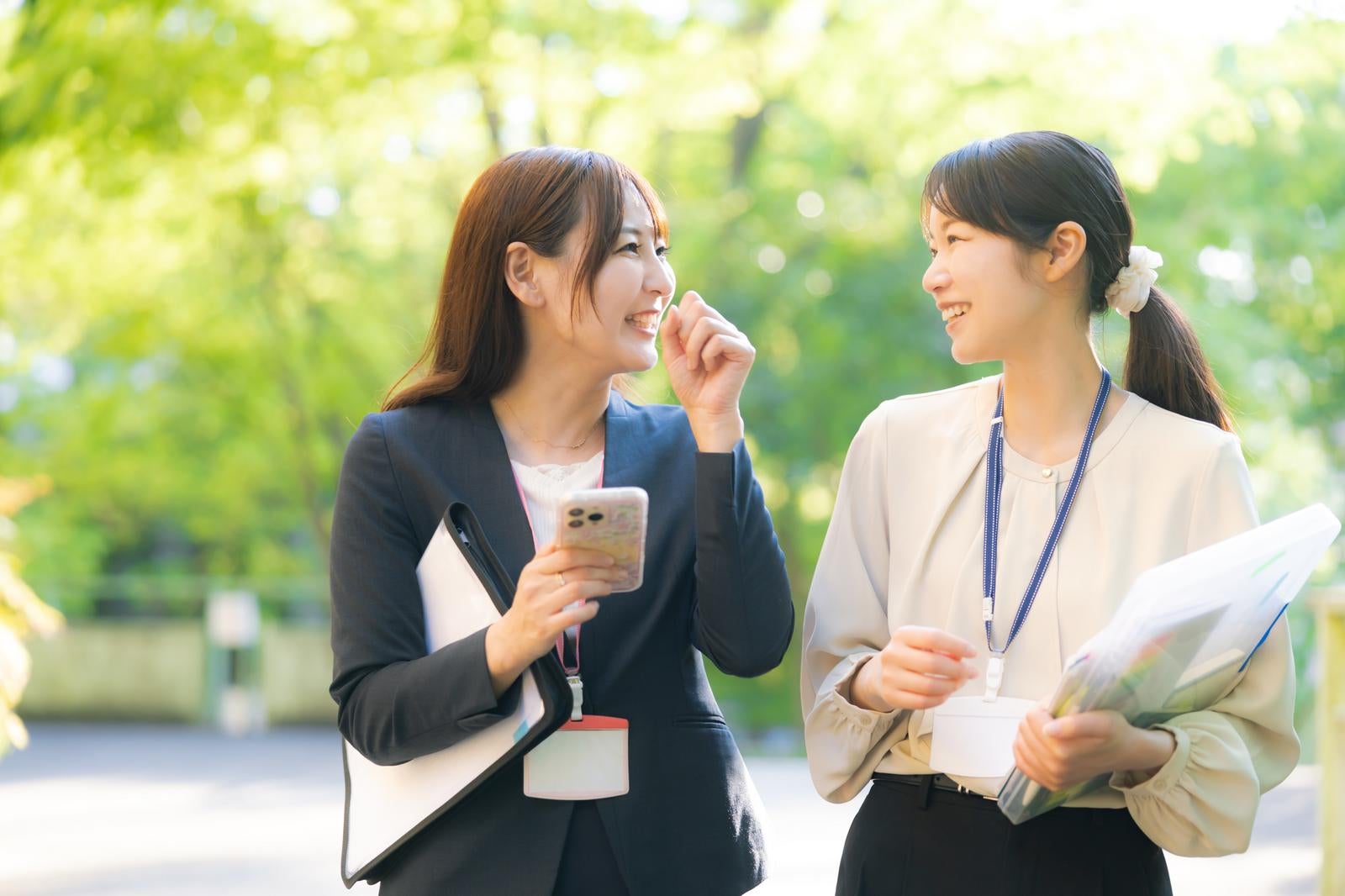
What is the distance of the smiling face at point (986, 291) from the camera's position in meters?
2.01

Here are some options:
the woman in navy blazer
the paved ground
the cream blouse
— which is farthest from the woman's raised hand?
the paved ground

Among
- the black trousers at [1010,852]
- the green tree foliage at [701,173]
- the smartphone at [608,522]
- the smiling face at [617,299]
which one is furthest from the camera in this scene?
the green tree foliage at [701,173]

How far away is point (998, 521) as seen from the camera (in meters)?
2.05

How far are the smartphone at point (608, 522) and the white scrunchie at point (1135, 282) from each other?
Answer: 0.88 meters

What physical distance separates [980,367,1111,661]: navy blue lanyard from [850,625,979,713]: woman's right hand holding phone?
153 mm

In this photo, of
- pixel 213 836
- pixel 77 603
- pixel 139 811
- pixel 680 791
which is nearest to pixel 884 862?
pixel 680 791

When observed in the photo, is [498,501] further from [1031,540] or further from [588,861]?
[1031,540]

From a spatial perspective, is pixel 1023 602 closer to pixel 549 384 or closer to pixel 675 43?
pixel 549 384

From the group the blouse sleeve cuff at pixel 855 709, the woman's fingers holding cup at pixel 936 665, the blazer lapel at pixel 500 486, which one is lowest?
the blouse sleeve cuff at pixel 855 709

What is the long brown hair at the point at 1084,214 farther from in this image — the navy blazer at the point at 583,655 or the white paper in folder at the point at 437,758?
the white paper in folder at the point at 437,758

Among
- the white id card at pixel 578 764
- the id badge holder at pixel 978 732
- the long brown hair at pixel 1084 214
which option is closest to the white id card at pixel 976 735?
the id badge holder at pixel 978 732

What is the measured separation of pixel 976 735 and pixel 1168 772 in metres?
0.26

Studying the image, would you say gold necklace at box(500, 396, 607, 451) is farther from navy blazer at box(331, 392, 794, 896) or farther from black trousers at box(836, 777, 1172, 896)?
black trousers at box(836, 777, 1172, 896)

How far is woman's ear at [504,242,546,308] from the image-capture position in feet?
7.25
